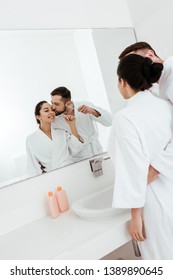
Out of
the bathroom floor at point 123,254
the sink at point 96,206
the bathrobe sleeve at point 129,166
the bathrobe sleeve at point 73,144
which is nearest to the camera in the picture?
→ the bathrobe sleeve at point 129,166

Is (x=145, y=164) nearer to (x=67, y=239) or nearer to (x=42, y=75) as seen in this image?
(x=67, y=239)

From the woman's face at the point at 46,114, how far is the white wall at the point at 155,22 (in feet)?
3.22

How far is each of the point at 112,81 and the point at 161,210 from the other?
1.12 meters

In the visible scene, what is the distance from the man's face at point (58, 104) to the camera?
1.75 meters

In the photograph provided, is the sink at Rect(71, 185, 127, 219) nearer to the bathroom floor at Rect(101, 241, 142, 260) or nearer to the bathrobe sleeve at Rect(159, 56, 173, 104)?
the bathroom floor at Rect(101, 241, 142, 260)

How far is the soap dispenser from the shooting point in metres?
1.63

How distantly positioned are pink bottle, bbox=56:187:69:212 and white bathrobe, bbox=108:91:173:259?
20.8 inches

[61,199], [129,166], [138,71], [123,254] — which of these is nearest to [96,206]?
[61,199]

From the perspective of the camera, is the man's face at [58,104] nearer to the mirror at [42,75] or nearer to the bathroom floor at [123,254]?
the mirror at [42,75]

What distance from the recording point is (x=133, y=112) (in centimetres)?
116

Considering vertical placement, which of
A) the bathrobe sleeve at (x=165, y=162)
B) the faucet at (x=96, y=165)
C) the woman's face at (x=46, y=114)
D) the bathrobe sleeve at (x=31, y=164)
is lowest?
the faucet at (x=96, y=165)

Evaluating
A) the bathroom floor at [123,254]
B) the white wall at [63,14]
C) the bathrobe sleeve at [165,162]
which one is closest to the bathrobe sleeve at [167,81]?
the bathrobe sleeve at [165,162]

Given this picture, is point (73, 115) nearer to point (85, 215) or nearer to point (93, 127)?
point (93, 127)
